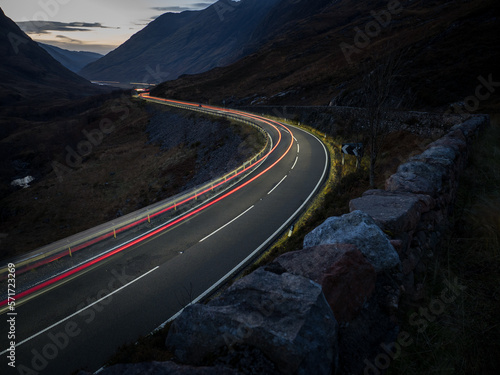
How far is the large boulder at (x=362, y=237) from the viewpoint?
3674 millimetres

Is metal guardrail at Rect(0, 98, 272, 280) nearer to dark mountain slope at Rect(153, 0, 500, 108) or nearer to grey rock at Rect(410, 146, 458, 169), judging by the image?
dark mountain slope at Rect(153, 0, 500, 108)

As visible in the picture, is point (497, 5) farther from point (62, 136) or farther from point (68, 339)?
point (62, 136)

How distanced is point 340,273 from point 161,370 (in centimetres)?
222

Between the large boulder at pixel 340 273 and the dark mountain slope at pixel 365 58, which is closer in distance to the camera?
the large boulder at pixel 340 273

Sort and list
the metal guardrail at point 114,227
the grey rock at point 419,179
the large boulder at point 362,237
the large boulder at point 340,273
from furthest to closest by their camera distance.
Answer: the metal guardrail at point 114,227, the grey rock at point 419,179, the large boulder at point 362,237, the large boulder at point 340,273

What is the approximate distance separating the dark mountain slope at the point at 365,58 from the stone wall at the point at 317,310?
35.8 feet

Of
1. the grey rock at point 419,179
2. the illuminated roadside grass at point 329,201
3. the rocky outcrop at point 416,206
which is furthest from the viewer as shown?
the illuminated roadside grass at point 329,201

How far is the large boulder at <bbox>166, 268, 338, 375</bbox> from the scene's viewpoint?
254 cm

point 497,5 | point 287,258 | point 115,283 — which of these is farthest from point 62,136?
point 497,5

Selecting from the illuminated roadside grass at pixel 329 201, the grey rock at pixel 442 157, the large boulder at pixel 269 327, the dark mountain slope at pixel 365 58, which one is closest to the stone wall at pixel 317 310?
the large boulder at pixel 269 327

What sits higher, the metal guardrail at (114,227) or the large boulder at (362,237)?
the large boulder at (362,237)

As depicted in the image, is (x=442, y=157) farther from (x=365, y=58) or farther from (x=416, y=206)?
(x=365, y=58)

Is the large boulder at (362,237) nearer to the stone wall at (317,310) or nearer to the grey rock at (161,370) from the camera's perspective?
the stone wall at (317,310)

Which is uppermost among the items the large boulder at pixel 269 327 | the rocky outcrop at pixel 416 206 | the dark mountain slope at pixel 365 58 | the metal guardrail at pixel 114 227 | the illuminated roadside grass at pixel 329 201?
the dark mountain slope at pixel 365 58
